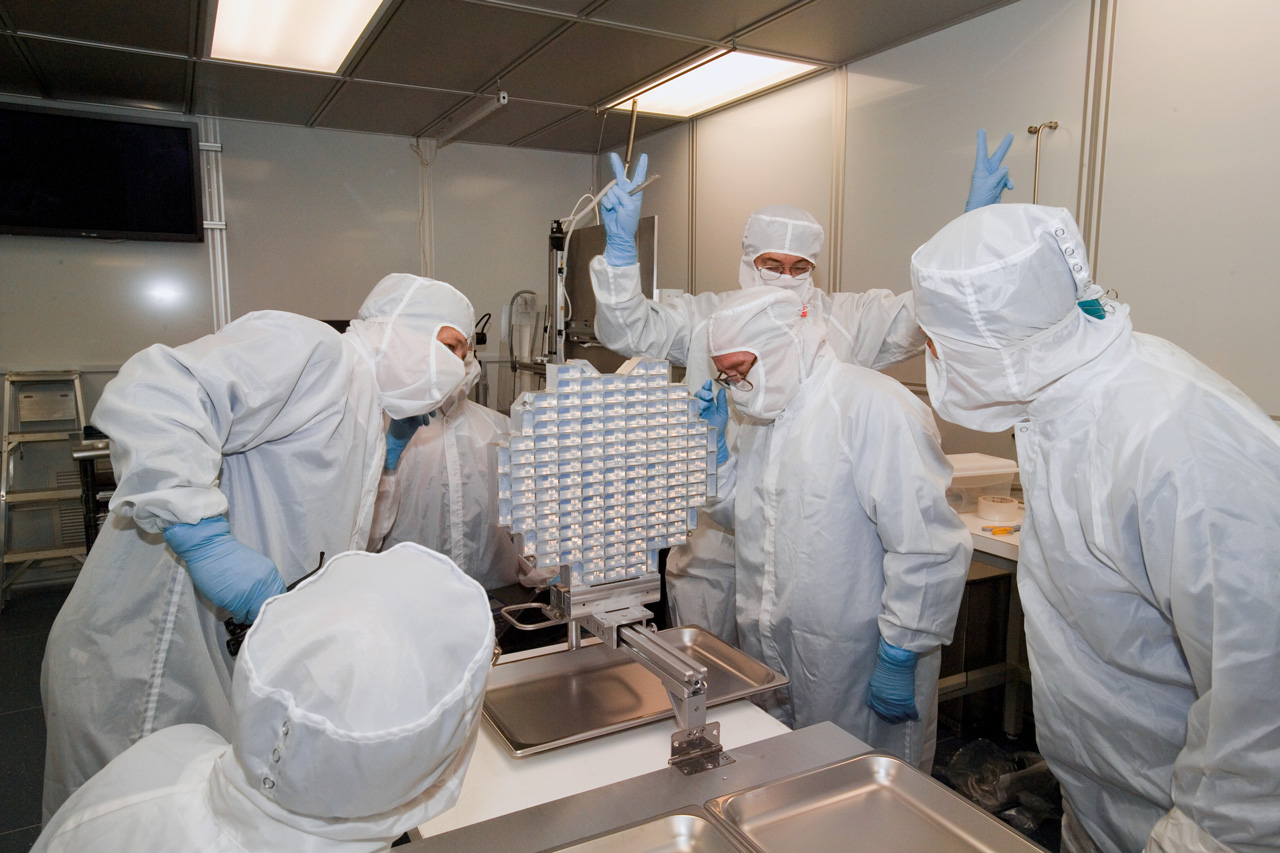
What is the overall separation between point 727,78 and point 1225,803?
3.02m

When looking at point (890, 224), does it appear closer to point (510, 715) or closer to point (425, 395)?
point (425, 395)

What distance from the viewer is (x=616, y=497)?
1258mm

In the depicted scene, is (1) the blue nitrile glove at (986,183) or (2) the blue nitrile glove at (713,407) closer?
(2) the blue nitrile glove at (713,407)

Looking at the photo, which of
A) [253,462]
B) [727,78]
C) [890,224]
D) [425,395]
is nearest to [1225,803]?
[425,395]

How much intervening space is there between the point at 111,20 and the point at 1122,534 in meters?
3.16

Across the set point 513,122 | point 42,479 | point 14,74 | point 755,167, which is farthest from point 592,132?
point 42,479

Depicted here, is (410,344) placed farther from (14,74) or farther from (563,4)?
Answer: (14,74)

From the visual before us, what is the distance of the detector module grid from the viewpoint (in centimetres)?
117

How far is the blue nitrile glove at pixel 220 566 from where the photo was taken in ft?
4.00

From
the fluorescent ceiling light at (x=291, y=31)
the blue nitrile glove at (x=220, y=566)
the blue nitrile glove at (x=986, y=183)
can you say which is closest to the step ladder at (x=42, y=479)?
the fluorescent ceiling light at (x=291, y=31)

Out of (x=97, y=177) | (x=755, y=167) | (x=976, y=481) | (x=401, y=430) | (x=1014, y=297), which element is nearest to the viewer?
(x=1014, y=297)

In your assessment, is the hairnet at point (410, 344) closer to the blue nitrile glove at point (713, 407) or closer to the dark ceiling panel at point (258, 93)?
the blue nitrile glove at point (713, 407)

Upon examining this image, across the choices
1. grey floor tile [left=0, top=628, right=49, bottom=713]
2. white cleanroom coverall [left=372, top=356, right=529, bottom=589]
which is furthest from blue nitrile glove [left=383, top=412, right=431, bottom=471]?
grey floor tile [left=0, top=628, right=49, bottom=713]

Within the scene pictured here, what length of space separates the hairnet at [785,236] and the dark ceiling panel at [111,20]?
6.22 feet
